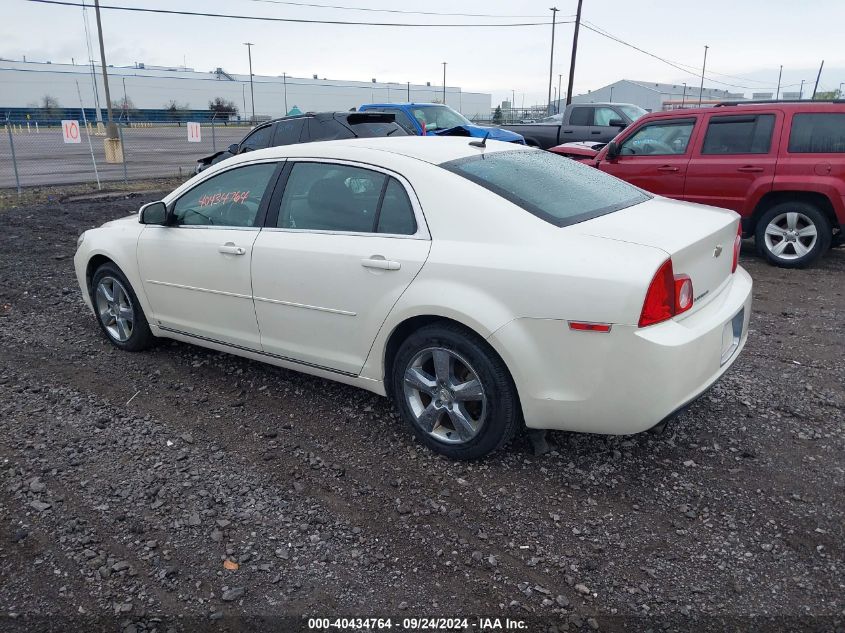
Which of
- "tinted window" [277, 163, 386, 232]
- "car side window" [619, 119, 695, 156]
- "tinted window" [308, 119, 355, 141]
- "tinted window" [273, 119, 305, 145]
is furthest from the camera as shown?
"tinted window" [273, 119, 305, 145]

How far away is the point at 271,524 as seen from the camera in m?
3.00

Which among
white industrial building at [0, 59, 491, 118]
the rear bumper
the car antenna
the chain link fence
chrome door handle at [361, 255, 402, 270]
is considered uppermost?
white industrial building at [0, 59, 491, 118]

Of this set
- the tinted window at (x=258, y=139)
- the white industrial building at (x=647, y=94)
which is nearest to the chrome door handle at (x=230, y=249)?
the tinted window at (x=258, y=139)

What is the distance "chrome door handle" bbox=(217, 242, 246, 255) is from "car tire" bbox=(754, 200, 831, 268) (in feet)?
21.1

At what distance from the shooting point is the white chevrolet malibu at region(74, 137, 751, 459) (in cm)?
294

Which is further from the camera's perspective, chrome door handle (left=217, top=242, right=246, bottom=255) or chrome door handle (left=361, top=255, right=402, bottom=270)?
chrome door handle (left=217, top=242, right=246, bottom=255)

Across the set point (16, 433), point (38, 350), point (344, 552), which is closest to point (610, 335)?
point (344, 552)

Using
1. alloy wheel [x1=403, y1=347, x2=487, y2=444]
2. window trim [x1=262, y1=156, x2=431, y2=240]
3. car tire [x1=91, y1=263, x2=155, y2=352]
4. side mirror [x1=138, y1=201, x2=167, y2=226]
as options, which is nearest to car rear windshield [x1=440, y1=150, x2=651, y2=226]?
window trim [x1=262, y1=156, x2=431, y2=240]

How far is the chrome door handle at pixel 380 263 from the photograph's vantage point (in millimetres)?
3408

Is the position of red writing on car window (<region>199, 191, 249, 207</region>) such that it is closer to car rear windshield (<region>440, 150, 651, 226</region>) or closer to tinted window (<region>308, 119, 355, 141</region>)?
car rear windshield (<region>440, 150, 651, 226</region>)

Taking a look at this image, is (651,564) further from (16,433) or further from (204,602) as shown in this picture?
(16,433)

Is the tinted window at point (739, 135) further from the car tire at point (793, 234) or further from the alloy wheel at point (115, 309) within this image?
the alloy wheel at point (115, 309)

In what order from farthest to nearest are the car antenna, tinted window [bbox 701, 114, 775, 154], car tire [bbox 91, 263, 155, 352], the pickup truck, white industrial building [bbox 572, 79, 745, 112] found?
white industrial building [bbox 572, 79, 745, 112] < the pickup truck < tinted window [bbox 701, 114, 775, 154] < car tire [bbox 91, 263, 155, 352] < the car antenna

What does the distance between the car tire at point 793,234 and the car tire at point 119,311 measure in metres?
6.85
